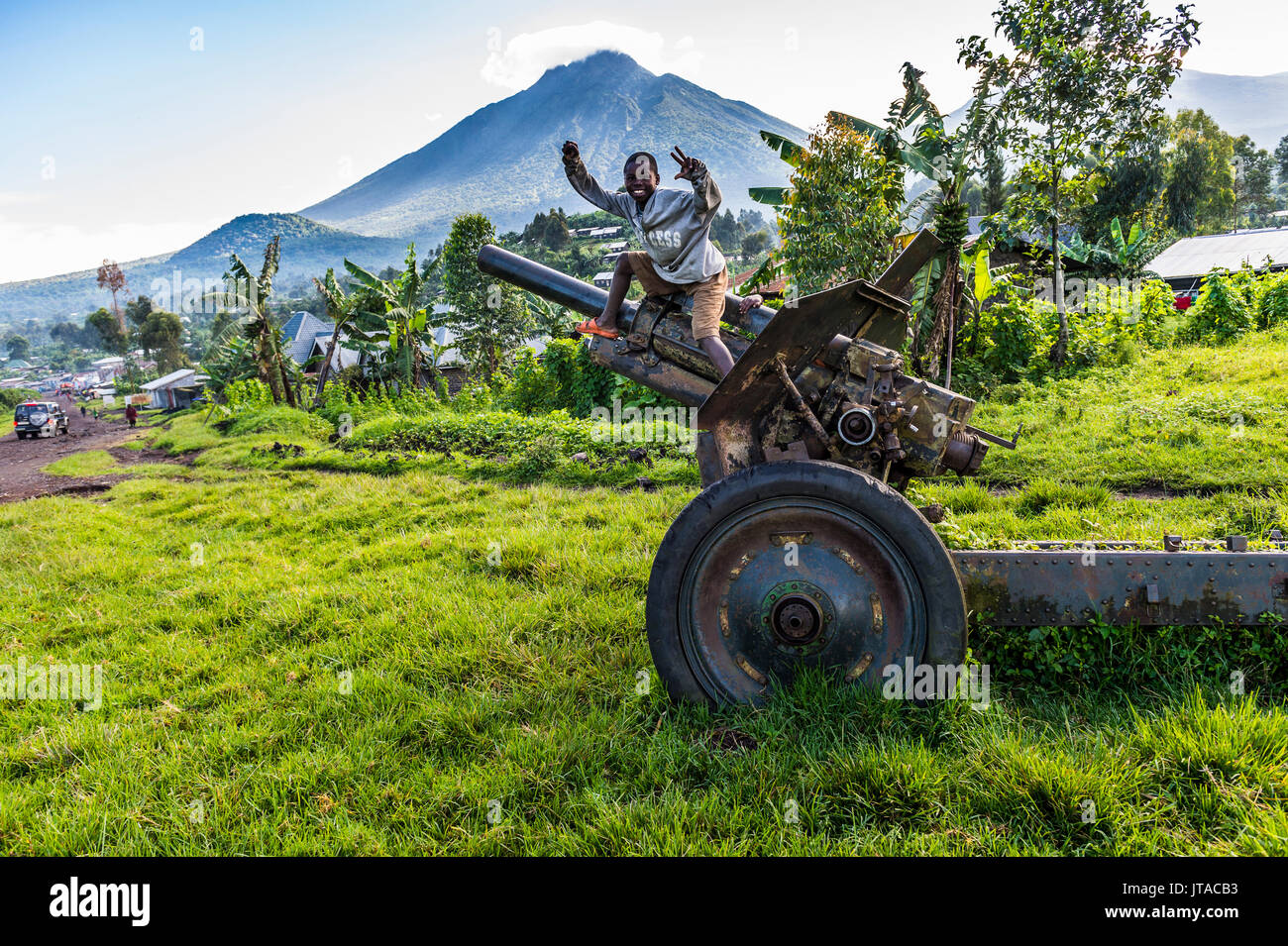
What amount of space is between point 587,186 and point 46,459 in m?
26.9

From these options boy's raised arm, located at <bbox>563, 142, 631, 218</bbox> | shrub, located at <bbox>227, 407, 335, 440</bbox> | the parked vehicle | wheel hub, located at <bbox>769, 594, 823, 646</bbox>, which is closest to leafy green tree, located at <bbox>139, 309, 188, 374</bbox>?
the parked vehicle

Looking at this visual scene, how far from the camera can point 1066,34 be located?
12.0 meters

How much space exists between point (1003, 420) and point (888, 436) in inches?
300

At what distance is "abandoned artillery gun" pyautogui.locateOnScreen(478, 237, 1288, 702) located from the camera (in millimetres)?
2541

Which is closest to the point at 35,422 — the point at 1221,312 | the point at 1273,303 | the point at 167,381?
the point at 167,381

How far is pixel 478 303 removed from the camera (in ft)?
111

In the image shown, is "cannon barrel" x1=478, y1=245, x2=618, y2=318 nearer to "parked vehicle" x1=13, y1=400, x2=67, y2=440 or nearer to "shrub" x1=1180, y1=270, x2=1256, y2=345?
"shrub" x1=1180, y1=270, x2=1256, y2=345

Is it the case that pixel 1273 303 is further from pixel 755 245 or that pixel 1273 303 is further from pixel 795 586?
pixel 755 245

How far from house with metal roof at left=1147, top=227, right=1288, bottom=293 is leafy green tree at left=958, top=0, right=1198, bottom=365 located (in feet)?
70.1

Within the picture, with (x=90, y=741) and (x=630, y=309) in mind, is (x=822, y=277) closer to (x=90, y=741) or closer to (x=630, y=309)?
(x=630, y=309)

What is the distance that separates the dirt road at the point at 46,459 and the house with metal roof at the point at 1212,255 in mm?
38668

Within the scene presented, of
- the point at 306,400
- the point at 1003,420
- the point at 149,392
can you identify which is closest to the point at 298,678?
the point at 1003,420

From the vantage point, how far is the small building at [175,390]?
58.2 m

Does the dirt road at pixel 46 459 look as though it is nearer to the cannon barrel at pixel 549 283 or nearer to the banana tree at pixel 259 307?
the banana tree at pixel 259 307
